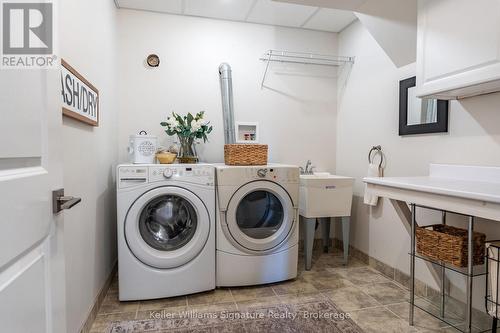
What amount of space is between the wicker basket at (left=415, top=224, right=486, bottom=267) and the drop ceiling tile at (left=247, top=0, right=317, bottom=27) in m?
2.14

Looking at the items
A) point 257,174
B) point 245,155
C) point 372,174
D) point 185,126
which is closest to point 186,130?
point 185,126

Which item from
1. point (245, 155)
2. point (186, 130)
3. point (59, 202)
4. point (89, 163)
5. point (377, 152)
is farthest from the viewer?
point (377, 152)

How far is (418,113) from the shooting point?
2232 millimetres

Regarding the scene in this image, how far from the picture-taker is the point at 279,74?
3.14m

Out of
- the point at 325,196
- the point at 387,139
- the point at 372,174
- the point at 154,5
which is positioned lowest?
the point at 325,196

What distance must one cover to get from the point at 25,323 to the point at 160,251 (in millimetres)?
Result: 1452

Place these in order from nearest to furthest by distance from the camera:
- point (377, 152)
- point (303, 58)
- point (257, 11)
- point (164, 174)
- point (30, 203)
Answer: point (30, 203) < point (164, 174) < point (377, 152) < point (257, 11) < point (303, 58)

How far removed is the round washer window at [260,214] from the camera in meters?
2.37

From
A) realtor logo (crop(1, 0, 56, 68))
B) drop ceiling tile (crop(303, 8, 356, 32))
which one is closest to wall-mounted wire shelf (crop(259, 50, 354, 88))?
drop ceiling tile (crop(303, 8, 356, 32))

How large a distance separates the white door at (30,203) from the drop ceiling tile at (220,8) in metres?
2.14

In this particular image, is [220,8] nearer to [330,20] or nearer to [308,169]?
[330,20]

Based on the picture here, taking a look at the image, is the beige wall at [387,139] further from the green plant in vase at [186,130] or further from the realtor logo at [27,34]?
the realtor logo at [27,34]

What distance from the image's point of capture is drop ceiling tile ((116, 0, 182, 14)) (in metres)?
2.61

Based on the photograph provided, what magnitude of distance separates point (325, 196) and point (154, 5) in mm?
2286
